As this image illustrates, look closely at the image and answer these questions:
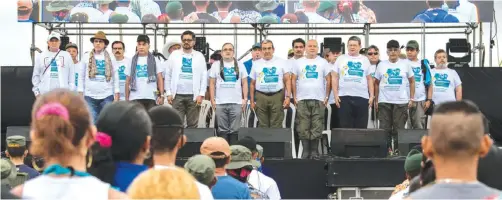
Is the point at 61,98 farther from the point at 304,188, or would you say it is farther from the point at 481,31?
the point at 481,31

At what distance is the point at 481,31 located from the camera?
1616 cm

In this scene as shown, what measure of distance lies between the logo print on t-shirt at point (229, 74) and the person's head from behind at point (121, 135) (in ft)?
32.2

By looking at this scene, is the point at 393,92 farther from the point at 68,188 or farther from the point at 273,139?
the point at 68,188

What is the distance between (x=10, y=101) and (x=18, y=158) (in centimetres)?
631

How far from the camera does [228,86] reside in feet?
45.2

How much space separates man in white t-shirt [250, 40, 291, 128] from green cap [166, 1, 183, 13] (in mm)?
2344

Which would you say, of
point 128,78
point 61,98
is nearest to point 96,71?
point 128,78

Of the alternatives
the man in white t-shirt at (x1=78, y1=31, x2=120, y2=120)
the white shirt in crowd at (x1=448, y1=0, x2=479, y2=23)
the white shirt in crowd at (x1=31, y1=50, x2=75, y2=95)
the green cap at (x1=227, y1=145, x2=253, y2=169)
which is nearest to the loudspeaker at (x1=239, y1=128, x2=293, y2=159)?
the man in white t-shirt at (x1=78, y1=31, x2=120, y2=120)

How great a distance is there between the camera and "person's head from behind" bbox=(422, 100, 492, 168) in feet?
11.0

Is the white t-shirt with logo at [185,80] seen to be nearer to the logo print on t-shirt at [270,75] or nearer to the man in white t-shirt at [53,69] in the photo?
the logo print on t-shirt at [270,75]

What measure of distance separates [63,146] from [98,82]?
1042cm

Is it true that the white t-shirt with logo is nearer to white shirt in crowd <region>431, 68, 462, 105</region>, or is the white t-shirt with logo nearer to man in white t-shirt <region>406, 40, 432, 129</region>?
man in white t-shirt <region>406, 40, 432, 129</region>

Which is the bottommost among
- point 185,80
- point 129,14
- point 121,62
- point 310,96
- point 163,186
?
point 163,186

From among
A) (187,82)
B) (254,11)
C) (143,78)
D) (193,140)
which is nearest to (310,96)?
(187,82)
